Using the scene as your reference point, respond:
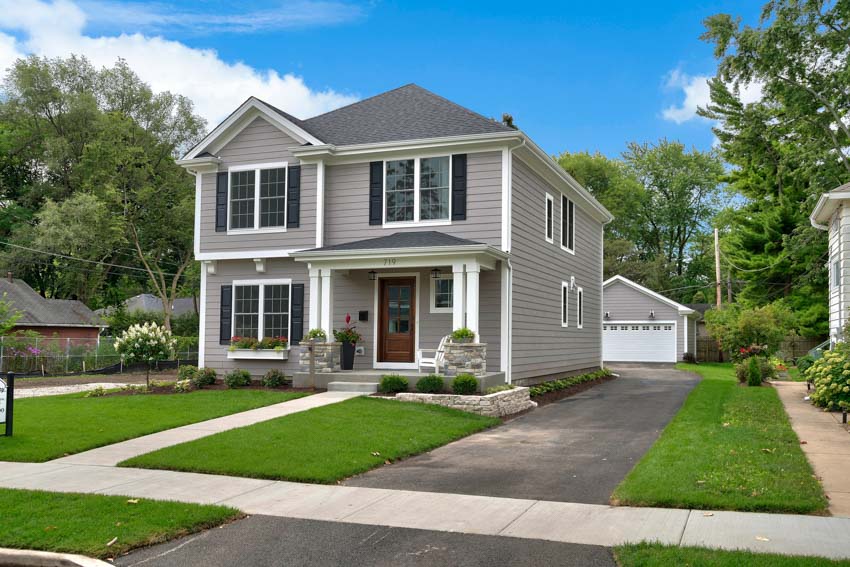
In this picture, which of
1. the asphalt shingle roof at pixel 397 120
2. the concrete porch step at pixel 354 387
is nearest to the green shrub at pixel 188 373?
the concrete porch step at pixel 354 387

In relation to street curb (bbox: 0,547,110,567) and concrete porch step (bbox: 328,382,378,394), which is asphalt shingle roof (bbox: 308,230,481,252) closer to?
concrete porch step (bbox: 328,382,378,394)

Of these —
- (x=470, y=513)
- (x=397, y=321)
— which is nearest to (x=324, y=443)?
(x=470, y=513)

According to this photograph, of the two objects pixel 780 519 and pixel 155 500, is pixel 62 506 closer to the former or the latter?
pixel 155 500

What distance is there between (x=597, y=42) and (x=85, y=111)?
102 ft

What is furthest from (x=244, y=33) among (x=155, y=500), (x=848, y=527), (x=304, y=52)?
(x=848, y=527)

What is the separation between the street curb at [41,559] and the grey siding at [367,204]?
40.5ft

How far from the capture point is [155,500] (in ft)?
24.5

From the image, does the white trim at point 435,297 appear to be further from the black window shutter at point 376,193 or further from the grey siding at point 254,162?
the grey siding at point 254,162

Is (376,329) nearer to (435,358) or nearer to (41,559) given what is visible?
(435,358)

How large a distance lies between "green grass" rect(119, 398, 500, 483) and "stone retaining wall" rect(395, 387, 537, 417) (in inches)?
11.7

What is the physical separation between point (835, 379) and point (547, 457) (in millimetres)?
6385

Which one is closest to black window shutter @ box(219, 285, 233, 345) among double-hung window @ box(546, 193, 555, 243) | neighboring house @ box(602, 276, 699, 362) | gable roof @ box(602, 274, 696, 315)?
double-hung window @ box(546, 193, 555, 243)

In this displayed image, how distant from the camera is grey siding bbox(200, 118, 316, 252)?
18.7 meters

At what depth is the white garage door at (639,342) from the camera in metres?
36.5
